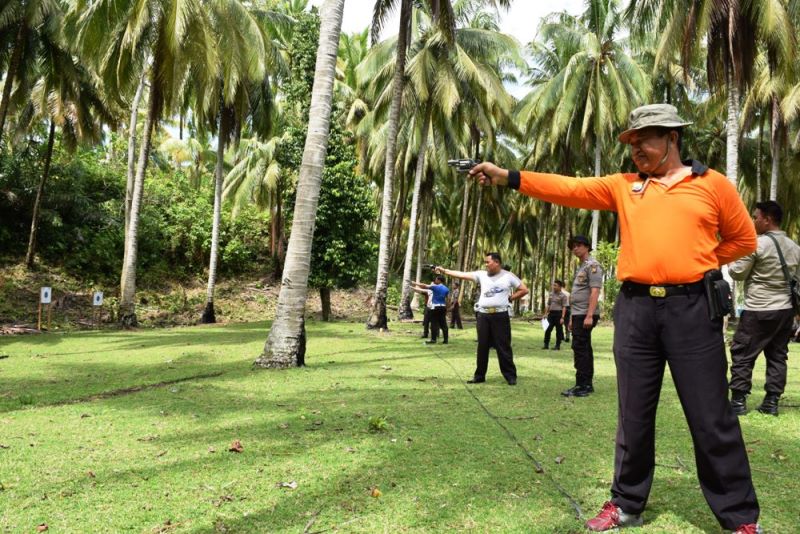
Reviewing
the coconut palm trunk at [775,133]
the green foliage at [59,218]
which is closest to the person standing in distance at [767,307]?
the coconut palm trunk at [775,133]

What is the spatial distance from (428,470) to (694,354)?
2011mm

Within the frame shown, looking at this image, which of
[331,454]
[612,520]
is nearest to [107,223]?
[331,454]

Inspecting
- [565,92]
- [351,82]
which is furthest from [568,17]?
[351,82]

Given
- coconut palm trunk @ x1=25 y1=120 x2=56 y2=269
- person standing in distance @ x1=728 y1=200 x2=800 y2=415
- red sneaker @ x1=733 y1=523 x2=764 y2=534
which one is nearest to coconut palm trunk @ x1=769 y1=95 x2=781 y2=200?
person standing in distance @ x1=728 y1=200 x2=800 y2=415

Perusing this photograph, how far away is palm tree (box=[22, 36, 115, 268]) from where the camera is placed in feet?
64.9

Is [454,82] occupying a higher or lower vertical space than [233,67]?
higher

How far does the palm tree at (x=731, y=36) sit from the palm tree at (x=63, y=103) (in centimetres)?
1907

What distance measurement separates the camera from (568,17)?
2955cm

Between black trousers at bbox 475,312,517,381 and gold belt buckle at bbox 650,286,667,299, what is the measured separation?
16.8 ft

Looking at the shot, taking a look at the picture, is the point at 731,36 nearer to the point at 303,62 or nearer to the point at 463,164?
the point at 303,62

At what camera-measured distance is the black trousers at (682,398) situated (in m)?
3.03

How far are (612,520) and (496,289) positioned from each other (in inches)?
205

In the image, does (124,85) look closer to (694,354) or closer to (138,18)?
(138,18)

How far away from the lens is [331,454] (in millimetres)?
4602
